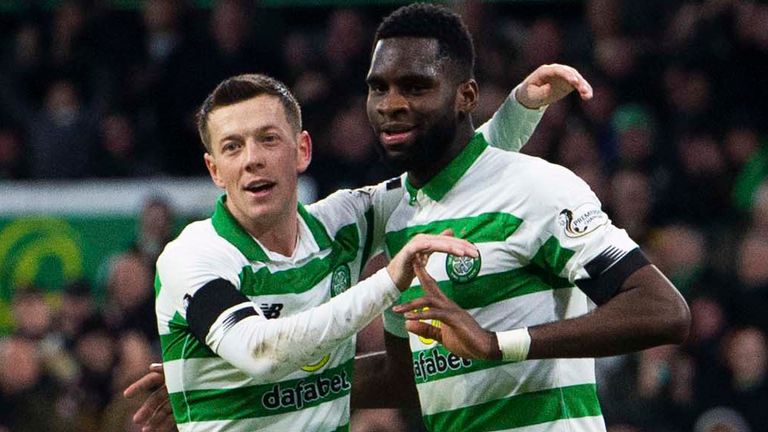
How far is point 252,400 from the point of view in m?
5.28

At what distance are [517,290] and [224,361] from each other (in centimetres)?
100

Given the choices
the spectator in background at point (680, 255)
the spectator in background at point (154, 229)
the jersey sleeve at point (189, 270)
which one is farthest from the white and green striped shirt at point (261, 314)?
the spectator in background at point (154, 229)

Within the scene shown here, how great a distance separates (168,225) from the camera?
11.1 m

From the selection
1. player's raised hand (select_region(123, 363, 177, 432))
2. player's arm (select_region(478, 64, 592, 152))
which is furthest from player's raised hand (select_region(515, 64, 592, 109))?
player's raised hand (select_region(123, 363, 177, 432))

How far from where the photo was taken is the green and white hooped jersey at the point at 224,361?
5.26 m

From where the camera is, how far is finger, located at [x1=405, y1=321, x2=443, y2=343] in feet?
16.1

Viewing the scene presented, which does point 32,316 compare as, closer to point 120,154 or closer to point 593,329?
point 120,154

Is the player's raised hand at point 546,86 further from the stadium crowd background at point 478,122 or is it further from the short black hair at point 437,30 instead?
the stadium crowd background at point 478,122

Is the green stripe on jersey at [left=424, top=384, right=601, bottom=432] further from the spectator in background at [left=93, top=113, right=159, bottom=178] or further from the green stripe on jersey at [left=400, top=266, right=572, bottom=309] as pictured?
the spectator in background at [left=93, top=113, right=159, bottom=178]

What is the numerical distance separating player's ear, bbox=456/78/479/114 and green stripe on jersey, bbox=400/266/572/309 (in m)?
0.62

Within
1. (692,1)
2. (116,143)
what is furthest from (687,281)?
(116,143)

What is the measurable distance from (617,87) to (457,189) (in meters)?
6.25

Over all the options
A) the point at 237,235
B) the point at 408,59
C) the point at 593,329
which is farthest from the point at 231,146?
the point at 593,329

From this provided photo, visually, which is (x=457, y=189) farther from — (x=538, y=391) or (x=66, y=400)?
(x=66, y=400)
